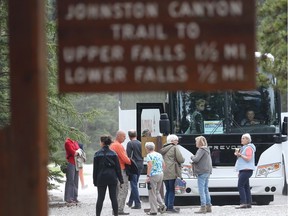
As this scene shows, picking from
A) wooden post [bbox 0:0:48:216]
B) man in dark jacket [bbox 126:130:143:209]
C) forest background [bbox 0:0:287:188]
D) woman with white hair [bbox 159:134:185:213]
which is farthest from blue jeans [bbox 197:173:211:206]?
wooden post [bbox 0:0:48:216]

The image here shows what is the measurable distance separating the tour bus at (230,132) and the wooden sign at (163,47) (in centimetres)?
1594

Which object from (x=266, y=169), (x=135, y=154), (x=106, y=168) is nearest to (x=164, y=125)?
(x=135, y=154)

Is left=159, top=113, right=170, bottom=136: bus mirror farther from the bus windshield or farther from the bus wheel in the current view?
the bus wheel

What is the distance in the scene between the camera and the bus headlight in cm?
2195

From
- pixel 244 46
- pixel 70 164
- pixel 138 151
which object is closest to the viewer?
pixel 244 46

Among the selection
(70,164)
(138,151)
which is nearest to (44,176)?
(138,151)

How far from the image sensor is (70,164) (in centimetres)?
2316

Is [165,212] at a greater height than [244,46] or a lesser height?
lesser

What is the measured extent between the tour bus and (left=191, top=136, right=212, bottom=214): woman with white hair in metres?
1.82

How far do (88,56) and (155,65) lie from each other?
0.44 metres

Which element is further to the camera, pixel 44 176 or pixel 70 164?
pixel 70 164

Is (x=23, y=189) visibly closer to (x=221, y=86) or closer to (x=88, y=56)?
(x=88, y=56)

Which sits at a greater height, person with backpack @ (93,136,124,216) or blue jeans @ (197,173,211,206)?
person with backpack @ (93,136,124,216)

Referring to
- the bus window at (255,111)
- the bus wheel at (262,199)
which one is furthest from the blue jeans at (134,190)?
the bus wheel at (262,199)
